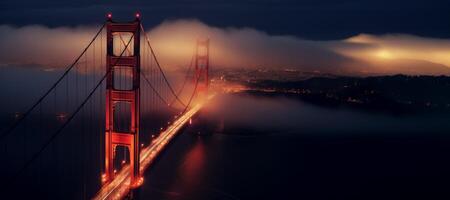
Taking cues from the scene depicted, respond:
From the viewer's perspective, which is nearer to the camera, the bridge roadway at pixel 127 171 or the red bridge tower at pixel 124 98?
the bridge roadway at pixel 127 171

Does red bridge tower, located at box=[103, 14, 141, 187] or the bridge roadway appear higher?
red bridge tower, located at box=[103, 14, 141, 187]

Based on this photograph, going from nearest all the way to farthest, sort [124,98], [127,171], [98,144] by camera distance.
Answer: [124,98]
[127,171]
[98,144]

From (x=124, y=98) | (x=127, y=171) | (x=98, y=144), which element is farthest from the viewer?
(x=98, y=144)

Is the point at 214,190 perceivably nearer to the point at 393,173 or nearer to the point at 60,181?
the point at 60,181

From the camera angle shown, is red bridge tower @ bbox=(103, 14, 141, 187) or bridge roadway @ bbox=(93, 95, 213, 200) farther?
red bridge tower @ bbox=(103, 14, 141, 187)

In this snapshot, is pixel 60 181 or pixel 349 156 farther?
pixel 349 156

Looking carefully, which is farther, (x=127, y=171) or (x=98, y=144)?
(x=98, y=144)

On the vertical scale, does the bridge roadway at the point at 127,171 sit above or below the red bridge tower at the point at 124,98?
below

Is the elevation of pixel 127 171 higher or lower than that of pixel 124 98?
lower

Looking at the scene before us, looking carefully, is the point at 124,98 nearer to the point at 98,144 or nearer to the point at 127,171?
the point at 127,171

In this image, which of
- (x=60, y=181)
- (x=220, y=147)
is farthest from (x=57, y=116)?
(x=60, y=181)

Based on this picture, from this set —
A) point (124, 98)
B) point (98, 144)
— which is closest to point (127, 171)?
point (124, 98)
